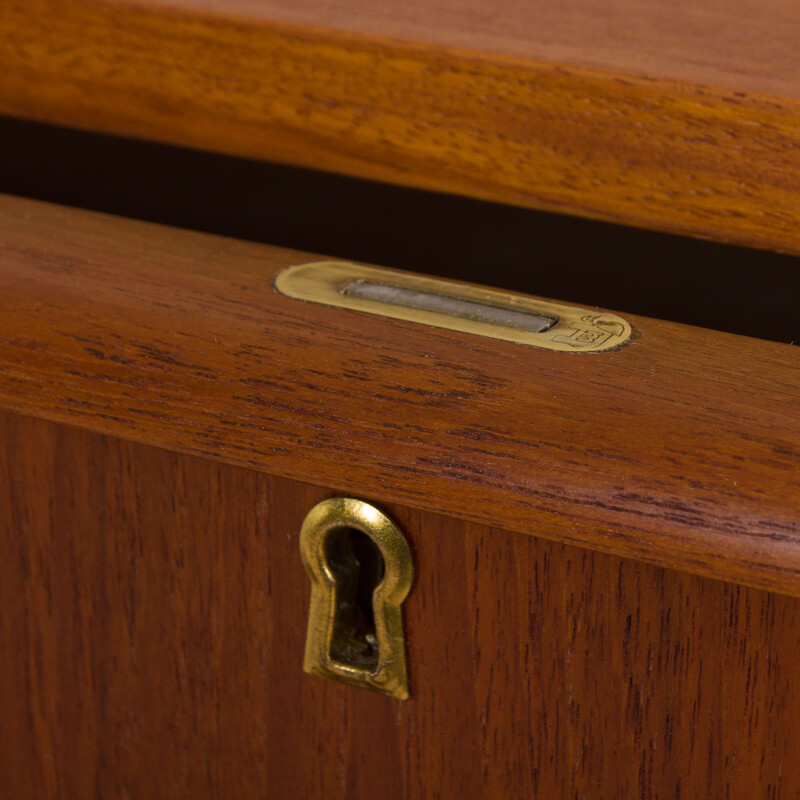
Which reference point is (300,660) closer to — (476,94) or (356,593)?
(356,593)

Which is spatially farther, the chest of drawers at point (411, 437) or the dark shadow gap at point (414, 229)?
the dark shadow gap at point (414, 229)

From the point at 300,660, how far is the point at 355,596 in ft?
0.13

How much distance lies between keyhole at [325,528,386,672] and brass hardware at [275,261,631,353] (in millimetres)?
98

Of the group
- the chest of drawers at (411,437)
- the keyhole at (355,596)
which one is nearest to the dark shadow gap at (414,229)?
the chest of drawers at (411,437)

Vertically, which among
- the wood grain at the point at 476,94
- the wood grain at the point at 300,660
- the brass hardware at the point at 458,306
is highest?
the wood grain at the point at 476,94

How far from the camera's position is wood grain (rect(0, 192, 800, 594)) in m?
0.40

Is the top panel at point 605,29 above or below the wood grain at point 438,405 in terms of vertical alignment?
above

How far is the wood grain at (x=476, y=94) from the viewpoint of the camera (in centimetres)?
50

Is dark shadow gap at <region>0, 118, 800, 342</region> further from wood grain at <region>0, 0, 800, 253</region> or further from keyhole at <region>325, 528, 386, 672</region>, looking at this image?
keyhole at <region>325, 528, 386, 672</region>

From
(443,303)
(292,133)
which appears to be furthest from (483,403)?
(292,133)

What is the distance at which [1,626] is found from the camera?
597mm

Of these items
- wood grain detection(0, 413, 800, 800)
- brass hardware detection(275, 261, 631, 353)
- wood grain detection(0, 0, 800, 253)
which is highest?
wood grain detection(0, 0, 800, 253)

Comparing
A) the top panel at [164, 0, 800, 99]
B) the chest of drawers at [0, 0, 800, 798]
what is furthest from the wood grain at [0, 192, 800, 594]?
the top panel at [164, 0, 800, 99]

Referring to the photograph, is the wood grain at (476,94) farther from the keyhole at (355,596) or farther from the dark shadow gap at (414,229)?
the keyhole at (355,596)
